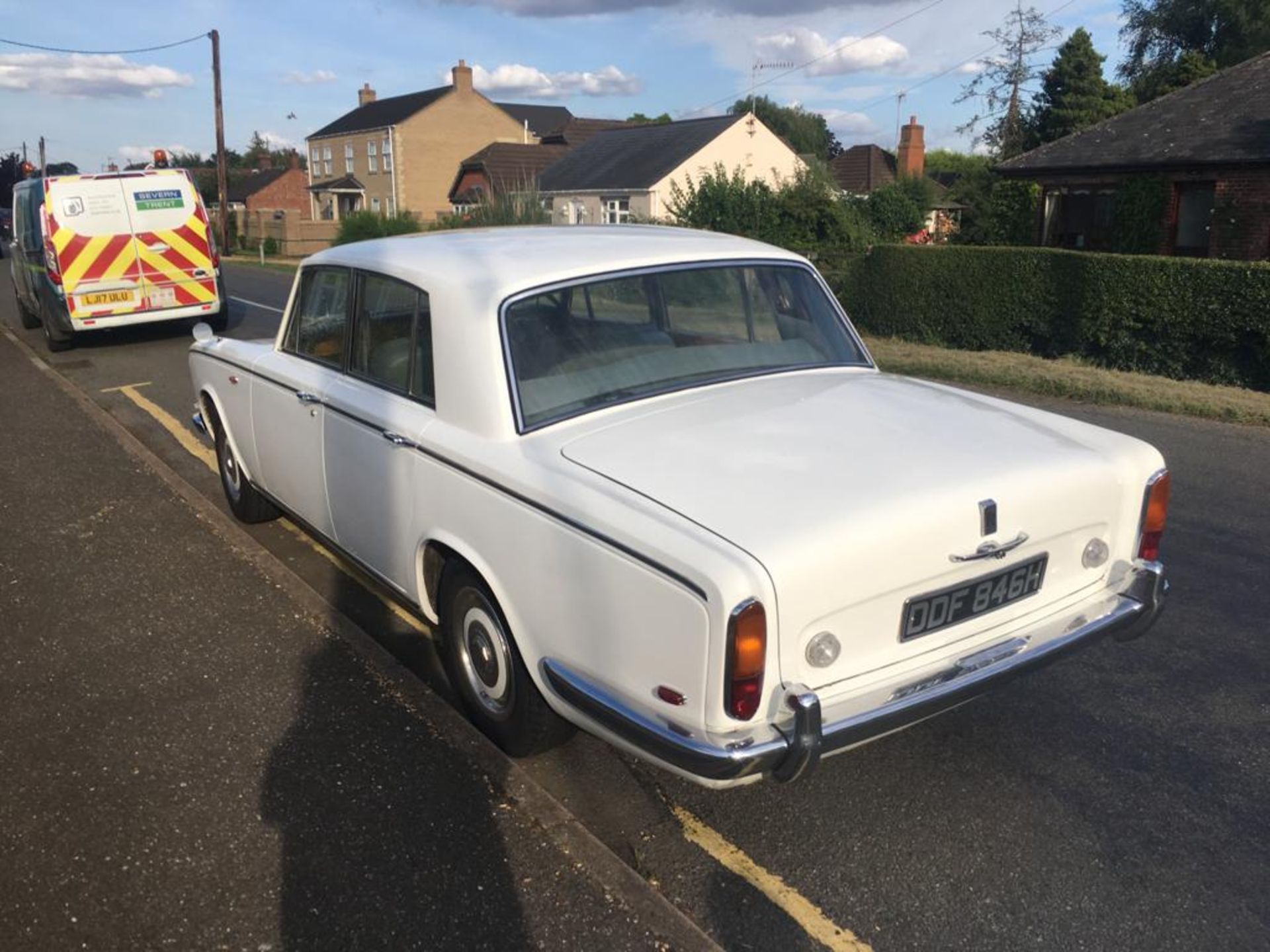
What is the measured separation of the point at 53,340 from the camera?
551 inches

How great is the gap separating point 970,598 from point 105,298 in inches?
516

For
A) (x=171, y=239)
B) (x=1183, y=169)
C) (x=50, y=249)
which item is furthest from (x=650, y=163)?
(x=50, y=249)

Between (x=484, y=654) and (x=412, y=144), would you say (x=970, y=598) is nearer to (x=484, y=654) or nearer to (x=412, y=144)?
(x=484, y=654)

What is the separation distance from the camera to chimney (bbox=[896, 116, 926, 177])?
175ft

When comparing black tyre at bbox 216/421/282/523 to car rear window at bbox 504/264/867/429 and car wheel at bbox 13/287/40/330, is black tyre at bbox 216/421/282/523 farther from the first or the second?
car wheel at bbox 13/287/40/330

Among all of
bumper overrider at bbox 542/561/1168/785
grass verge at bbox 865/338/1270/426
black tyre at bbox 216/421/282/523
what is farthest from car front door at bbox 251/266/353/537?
grass verge at bbox 865/338/1270/426

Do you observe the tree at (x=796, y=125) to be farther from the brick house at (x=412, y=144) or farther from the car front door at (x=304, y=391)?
the car front door at (x=304, y=391)

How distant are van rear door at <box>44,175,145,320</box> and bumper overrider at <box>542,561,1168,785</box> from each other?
487 inches

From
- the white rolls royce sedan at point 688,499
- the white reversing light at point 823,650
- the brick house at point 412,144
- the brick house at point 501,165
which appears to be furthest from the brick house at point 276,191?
the white reversing light at point 823,650

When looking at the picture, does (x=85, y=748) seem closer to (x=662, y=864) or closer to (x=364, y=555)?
(x=364, y=555)

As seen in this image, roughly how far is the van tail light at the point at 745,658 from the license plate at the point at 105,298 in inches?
512

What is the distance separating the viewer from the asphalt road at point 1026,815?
287 centimetres

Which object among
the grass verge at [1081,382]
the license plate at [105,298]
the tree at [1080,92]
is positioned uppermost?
the tree at [1080,92]

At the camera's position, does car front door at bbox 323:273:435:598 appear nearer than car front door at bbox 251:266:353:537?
Yes
